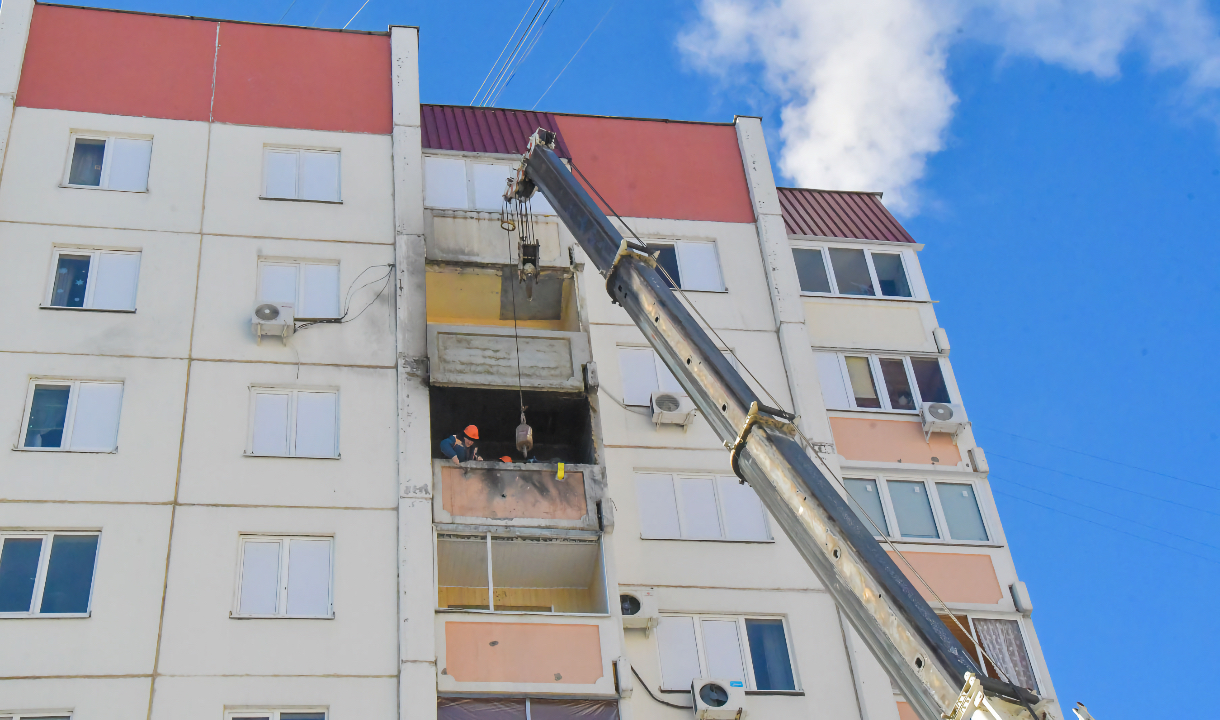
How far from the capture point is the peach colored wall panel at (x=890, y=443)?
85.5 ft

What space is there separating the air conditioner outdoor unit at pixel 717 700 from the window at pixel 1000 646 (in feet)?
14.5

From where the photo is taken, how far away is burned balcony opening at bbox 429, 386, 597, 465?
78.0 feet

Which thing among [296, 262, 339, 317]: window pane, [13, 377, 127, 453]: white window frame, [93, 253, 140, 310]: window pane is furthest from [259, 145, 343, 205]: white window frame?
[13, 377, 127, 453]: white window frame

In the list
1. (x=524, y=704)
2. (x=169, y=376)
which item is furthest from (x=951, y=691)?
(x=169, y=376)

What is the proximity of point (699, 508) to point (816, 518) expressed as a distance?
877 cm

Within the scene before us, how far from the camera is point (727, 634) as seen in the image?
22531 mm

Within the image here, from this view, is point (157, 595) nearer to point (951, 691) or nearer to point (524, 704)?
point (524, 704)

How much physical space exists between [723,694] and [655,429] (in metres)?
5.69

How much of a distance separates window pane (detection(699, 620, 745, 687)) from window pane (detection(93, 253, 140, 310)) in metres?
11.8

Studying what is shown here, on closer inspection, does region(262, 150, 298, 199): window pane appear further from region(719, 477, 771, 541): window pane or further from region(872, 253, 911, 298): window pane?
region(872, 253, 911, 298): window pane

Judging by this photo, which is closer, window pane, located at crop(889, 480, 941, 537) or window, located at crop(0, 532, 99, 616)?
window, located at crop(0, 532, 99, 616)

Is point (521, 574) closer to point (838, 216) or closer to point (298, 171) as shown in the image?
point (298, 171)

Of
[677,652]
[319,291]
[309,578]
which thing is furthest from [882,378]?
[309,578]

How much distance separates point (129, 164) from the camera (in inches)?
1021
